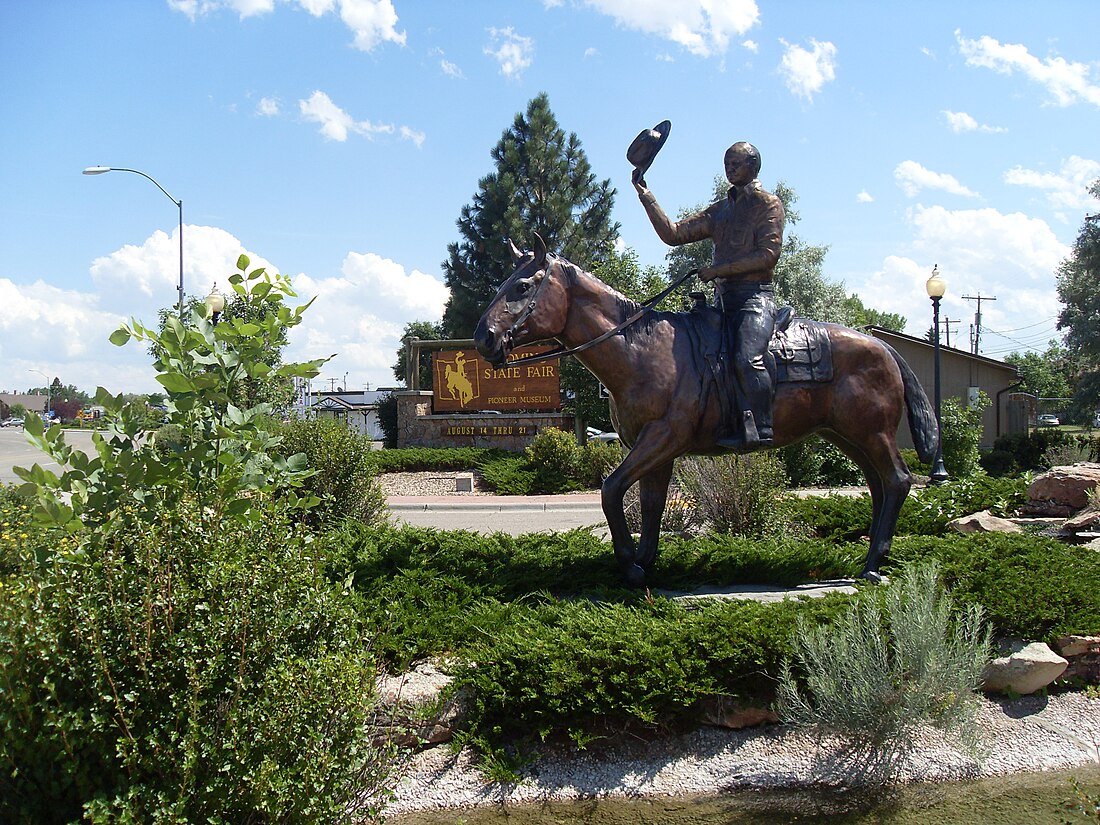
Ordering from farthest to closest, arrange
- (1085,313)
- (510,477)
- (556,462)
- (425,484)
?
(1085,313) < (425,484) < (556,462) < (510,477)

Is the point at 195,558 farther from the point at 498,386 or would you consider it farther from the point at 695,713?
the point at 498,386

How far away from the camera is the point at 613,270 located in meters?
29.7

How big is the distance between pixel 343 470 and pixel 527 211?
31281 mm

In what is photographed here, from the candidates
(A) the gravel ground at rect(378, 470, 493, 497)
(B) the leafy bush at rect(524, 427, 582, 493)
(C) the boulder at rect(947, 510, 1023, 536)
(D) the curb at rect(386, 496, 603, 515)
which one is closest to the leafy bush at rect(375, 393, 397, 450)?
(A) the gravel ground at rect(378, 470, 493, 497)

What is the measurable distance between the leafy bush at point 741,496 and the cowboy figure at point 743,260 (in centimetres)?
314

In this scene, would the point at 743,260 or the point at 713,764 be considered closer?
the point at 713,764

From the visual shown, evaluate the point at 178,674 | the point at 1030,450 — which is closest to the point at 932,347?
the point at 1030,450

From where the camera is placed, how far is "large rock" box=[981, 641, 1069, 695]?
5.26m

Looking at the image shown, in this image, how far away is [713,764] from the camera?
464 centimetres

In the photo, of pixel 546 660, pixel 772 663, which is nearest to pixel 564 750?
pixel 546 660

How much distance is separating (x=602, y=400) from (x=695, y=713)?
22.4m

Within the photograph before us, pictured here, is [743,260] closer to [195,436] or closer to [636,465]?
[636,465]

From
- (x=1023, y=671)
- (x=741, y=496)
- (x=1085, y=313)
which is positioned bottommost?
(x=1023, y=671)

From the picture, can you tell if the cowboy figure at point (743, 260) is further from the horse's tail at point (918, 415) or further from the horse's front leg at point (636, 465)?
the horse's tail at point (918, 415)
